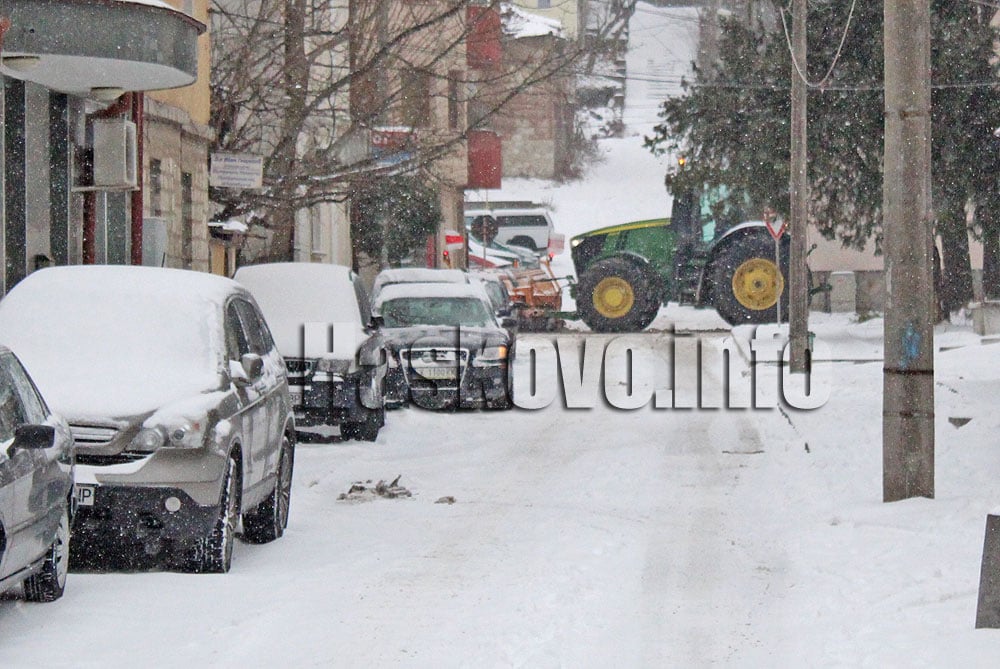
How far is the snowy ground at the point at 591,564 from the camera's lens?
677cm

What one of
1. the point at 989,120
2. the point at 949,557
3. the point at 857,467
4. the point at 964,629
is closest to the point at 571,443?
the point at 857,467

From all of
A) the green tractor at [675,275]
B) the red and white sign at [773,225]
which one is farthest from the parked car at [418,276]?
the green tractor at [675,275]

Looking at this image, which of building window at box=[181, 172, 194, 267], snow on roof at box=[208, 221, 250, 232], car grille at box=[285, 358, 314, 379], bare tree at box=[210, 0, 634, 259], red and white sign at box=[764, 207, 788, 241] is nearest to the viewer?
car grille at box=[285, 358, 314, 379]

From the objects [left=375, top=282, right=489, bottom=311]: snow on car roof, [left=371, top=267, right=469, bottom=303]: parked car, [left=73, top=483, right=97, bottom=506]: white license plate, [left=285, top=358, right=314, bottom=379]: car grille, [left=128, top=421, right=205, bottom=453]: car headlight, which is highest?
[left=371, top=267, right=469, bottom=303]: parked car

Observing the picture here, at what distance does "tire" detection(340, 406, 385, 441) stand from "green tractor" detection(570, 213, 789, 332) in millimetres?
17516

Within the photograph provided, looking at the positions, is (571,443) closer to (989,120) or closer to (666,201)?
(989,120)

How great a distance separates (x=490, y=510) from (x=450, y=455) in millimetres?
3494

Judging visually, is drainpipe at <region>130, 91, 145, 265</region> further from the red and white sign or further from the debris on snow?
the red and white sign

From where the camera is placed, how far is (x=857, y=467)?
43.1 feet

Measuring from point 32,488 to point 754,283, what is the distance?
2669 centimetres

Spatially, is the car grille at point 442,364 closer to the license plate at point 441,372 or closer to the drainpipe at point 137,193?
the license plate at point 441,372

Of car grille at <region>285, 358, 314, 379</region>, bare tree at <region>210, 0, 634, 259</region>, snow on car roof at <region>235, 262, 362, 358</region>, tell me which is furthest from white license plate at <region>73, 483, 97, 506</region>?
bare tree at <region>210, 0, 634, 259</region>

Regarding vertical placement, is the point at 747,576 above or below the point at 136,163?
below

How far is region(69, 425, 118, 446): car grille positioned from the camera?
322 inches
